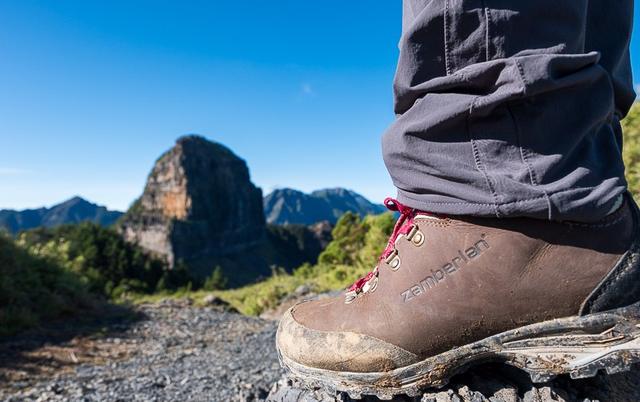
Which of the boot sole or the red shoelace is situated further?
the red shoelace

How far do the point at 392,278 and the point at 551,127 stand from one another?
1.64 feet

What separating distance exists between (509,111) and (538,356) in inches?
22.1

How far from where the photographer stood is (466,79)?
0.82 m

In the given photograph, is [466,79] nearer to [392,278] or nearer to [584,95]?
[584,95]

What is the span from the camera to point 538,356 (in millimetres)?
892

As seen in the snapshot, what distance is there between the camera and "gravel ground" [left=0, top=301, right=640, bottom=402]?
96 centimetres

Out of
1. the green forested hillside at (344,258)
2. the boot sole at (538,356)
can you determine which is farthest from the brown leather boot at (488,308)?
the green forested hillside at (344,258)

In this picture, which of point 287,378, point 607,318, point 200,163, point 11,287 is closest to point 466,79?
point 607,318

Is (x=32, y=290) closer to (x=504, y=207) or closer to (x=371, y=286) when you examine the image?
(x=371, y=286)

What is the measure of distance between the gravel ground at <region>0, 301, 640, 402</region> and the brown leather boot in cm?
9

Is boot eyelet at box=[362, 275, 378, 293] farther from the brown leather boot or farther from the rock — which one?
the rock

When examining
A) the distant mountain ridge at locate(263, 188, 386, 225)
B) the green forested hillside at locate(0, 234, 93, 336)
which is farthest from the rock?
the distant mountain ridge at locate(263, 188, 386, 225)

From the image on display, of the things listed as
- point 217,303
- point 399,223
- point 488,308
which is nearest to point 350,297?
point 399,223

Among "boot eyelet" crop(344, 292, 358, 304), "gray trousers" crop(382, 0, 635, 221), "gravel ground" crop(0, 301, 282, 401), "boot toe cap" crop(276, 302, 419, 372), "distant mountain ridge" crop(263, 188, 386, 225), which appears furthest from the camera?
"distant mountain ridge" crop(263, 188, 386, 225)
